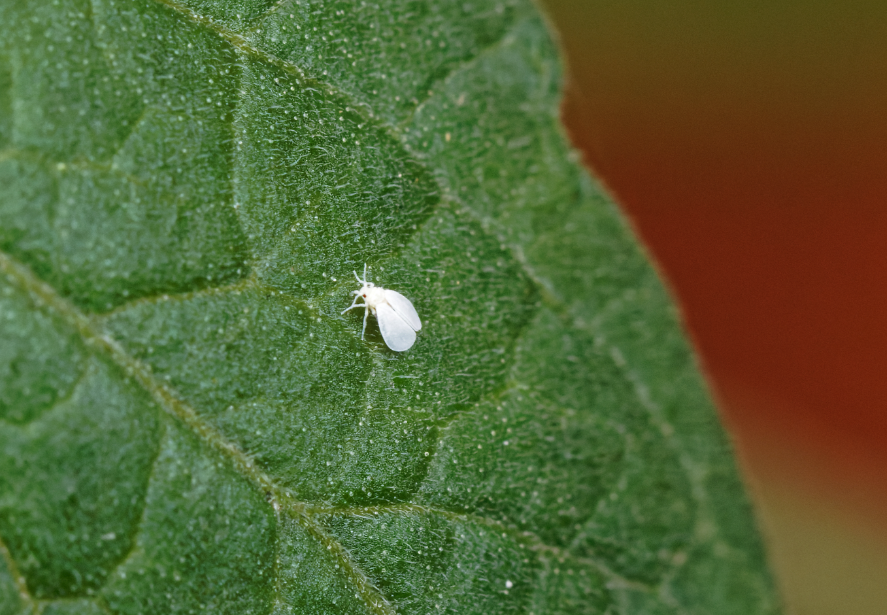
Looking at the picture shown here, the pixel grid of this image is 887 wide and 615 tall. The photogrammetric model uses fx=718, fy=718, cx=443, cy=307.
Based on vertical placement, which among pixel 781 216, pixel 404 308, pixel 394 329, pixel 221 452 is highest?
pixel 781 216

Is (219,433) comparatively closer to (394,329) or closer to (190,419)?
(190,419)

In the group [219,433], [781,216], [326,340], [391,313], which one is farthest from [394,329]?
[781,216]

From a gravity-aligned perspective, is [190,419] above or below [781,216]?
below

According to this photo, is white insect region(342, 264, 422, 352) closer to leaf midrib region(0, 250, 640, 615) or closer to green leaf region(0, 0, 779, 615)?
green leaf region(0, 0, 779, 615)

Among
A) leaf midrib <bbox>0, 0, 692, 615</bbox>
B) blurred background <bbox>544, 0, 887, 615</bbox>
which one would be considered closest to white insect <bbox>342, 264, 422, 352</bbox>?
leaf midrib <bbox>0, 0, 692, 615</bbox>

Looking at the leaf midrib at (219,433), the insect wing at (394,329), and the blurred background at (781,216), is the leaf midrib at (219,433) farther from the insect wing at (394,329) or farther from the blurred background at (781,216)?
the blurred background at (781,216)

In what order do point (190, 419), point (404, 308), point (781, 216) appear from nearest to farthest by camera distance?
point (190, 419) < point (404, 308) < point (781, 216)
